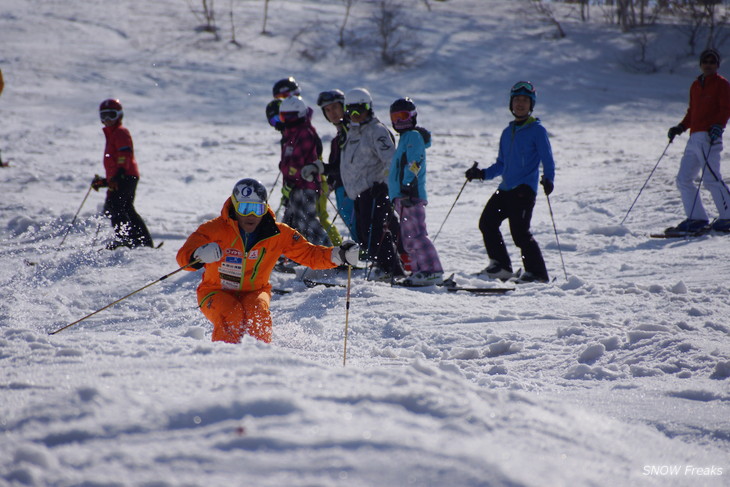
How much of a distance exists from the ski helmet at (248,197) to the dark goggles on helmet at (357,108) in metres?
2.26

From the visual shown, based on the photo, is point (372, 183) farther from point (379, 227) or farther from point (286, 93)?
point (286, 93)

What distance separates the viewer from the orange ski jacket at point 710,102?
23.3 ft

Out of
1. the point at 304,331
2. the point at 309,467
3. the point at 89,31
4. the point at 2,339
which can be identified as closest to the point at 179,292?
the point at 304,331

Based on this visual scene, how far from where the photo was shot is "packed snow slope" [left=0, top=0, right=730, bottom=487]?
214cm

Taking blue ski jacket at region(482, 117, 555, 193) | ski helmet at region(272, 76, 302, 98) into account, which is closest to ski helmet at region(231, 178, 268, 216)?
blue ski jacket at region(482, 117, 555, 193)

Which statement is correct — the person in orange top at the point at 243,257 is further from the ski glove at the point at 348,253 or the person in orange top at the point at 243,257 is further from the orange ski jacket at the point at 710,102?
the orange ski jacket at the point at 710,102

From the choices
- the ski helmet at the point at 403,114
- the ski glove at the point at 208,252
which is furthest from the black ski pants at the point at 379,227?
the ski glove at the point at 208,252

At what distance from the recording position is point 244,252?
429 centimetres

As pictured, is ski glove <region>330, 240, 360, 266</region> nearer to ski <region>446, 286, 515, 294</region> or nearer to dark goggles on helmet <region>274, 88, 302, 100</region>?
ski <region>446, 286, 515, 294</region>

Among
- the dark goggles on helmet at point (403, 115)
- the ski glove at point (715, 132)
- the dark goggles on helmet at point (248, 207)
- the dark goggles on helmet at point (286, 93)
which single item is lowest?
the dark goggles on helmet at point (248, 207)

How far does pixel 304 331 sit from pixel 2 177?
751 centimetres

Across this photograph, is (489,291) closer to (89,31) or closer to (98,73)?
(98,73)
